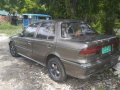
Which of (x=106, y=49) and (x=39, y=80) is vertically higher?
(x=106, y=49)

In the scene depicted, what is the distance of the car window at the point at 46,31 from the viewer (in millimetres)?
4868

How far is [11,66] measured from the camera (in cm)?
620

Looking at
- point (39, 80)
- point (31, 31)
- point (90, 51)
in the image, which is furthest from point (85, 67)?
point (31, 31)

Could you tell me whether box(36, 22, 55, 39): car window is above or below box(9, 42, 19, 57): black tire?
above

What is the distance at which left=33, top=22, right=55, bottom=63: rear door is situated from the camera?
4.79 meters

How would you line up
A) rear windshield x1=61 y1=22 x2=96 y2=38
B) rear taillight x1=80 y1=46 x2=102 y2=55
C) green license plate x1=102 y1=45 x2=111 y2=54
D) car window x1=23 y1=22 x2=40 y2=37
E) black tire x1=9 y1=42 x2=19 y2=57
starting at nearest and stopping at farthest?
1. rear taillight x1=80 y1=46 x2=102 y2=55
2. green license plate x1=102 y1=45 x2=111 y2=54
3. rear windshield x1=61 y1=22 x2=96 y2=38
4. car window x1=23 y1=22 x2=40 y2=37
5. black tire x1=9 y1=42 x2=19 y2=57

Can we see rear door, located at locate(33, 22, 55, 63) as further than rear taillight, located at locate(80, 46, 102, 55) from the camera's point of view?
Yes

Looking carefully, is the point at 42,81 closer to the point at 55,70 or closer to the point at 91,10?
the point at 55,70

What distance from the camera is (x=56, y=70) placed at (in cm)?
479

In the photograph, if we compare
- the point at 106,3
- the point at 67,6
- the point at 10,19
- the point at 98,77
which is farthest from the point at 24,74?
the point at 10,19

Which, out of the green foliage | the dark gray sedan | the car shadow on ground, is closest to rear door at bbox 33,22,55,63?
the dark gray sedan

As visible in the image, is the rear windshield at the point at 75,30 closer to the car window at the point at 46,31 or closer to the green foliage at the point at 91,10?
the car window at the point at 46,31

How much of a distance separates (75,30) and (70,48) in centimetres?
88

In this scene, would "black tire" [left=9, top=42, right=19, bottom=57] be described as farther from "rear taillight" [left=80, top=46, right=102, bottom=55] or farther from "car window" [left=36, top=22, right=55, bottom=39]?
"rear taillight" [left=80, top=46, right=102, bottom=55]
